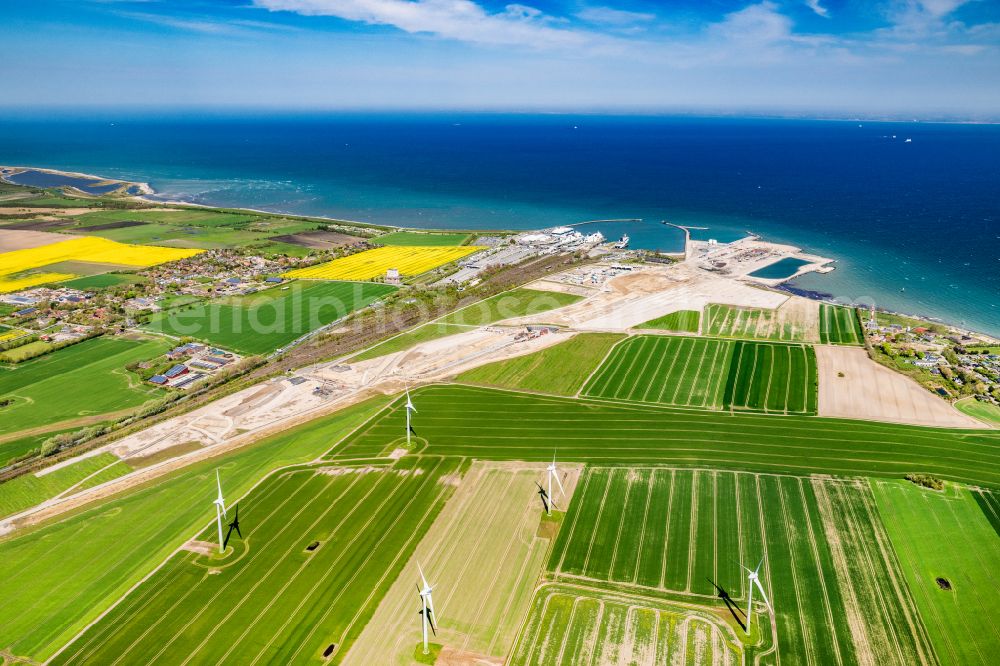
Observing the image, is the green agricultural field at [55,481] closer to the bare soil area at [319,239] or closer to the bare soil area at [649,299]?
the bare soil area at [649,299]

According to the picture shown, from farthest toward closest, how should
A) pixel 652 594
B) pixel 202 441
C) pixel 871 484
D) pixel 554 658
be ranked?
pixel 202 441, pixel 871 484, pixel 652 594, pixel 554 658

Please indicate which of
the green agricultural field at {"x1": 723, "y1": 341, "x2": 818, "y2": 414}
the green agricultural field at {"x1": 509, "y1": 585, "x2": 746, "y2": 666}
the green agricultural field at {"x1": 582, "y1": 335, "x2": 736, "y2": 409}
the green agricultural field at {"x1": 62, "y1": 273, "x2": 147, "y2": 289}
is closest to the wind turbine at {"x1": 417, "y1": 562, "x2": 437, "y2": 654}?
the green agricultural field at {"x1": 509, "y1": 585, "x2": 746, "y2": 666}

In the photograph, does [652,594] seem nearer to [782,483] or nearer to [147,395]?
[782,483]

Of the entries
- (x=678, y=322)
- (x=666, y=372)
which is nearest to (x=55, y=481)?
(x=666, y=372)

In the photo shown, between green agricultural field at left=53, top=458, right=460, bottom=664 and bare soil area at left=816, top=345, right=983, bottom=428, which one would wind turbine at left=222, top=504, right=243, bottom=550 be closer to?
green agricultural field at left=53, top=458, right=460, bottom=664

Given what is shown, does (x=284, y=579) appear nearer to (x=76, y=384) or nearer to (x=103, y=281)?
(x=76, y=384)

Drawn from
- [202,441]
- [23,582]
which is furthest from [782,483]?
[23,582]
